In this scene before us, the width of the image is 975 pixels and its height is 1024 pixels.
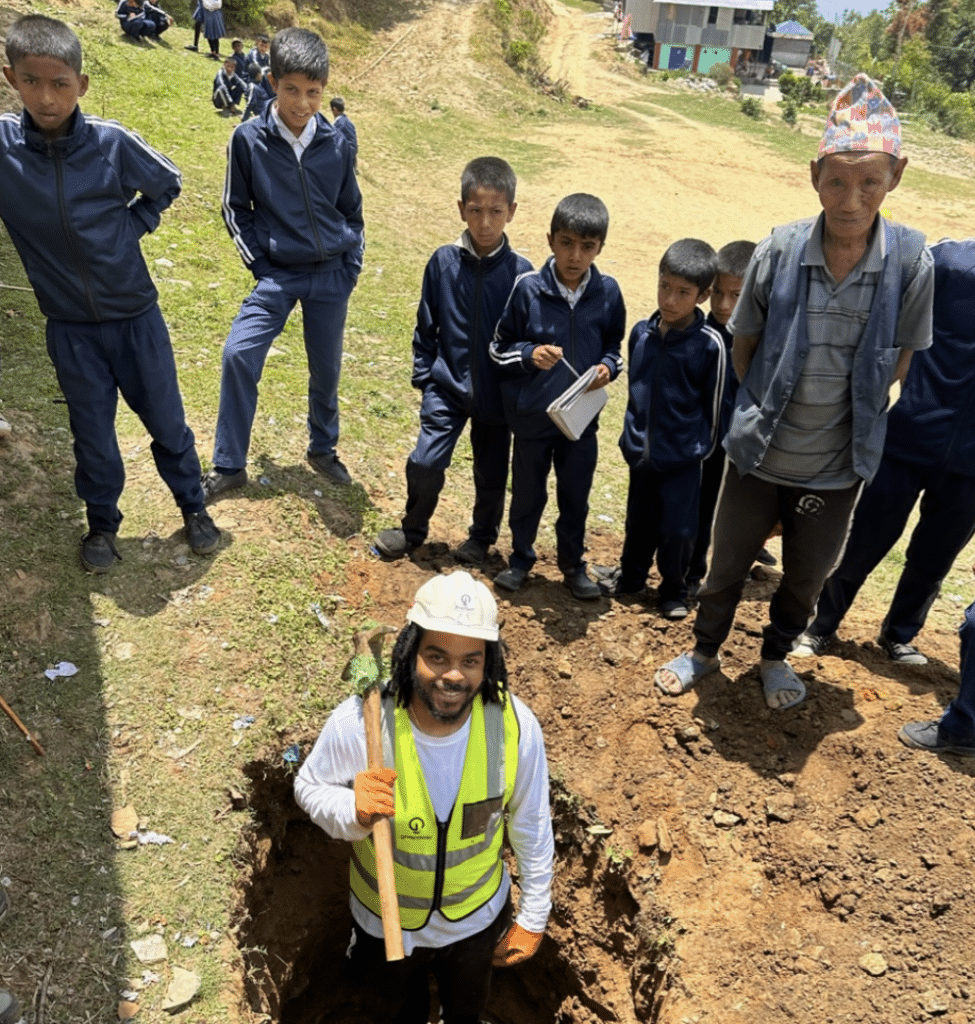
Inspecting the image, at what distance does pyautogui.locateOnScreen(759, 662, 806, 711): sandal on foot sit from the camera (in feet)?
12.8

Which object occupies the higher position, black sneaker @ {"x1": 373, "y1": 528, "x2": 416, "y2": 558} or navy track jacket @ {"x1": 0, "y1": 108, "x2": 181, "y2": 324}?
navy track jacket @ {"x1": 0, "y1": 108, "x2": 181, "y2": 324}

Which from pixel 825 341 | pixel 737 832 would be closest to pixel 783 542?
pixel 825 341

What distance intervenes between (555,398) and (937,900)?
2508 mm

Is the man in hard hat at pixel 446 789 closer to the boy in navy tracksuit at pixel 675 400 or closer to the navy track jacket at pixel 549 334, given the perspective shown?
the navy track jacket at pixel 549 334

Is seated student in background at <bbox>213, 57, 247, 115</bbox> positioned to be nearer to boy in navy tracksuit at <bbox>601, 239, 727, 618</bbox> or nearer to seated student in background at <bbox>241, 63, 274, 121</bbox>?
seated student in background at <bbox>241, 63, 274, 121</bbox>

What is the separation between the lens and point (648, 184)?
17688 millimetres

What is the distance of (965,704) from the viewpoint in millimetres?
3457

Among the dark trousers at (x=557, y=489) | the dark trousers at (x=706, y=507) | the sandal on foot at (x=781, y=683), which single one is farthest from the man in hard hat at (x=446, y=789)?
the dark trousers at (x=706, y=507)

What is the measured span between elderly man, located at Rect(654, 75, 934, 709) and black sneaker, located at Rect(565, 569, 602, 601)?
Result: 117cm

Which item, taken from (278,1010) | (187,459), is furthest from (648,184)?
(278,1010)

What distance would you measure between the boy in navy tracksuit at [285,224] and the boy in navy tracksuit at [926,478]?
9.27ft

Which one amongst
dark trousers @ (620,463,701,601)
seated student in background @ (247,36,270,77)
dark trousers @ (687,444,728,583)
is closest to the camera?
dark trousers @ (620,463,701,601)

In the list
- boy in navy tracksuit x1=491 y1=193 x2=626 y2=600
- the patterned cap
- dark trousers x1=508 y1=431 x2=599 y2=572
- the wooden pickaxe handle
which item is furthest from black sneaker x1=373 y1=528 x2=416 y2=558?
the patterned cap

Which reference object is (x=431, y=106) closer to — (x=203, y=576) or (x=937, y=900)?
(x=203, y=576)
